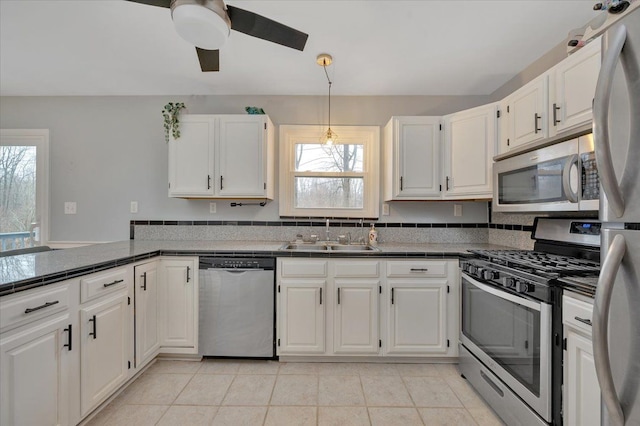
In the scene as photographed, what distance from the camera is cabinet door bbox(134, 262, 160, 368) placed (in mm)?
1915

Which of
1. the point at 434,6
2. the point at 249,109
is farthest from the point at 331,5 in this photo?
the point at 249,109

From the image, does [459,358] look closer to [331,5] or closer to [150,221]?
[331,5]

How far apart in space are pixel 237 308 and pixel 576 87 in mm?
2615

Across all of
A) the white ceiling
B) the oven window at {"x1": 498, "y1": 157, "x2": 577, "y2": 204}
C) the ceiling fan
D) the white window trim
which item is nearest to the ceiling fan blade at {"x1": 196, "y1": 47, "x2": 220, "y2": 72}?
the ceiling fan

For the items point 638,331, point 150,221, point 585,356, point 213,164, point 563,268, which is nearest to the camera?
point 638,331

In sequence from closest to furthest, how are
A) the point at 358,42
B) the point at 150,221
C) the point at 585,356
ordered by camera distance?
the point at 585,356
the point at 358,42
the point at 150,221

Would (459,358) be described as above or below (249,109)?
below

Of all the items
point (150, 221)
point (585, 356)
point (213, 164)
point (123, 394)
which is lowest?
point (123, 394)

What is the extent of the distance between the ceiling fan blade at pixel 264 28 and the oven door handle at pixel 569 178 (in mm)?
1539

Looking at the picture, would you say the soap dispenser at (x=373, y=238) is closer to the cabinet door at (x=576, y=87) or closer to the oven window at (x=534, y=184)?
the oven window at (x=534, y=184)

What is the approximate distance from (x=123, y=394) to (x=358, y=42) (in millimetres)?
2913

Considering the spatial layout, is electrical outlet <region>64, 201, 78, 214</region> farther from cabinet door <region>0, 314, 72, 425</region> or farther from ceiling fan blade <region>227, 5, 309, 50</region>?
ceiling fan blade <region>227, 5, 309, 50</region>

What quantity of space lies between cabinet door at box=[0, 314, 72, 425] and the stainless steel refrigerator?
6.69 feet

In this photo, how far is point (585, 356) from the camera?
116 centimetres
